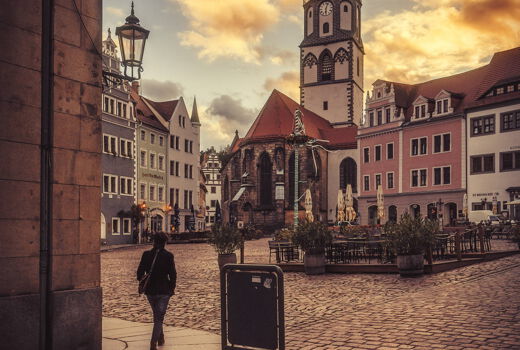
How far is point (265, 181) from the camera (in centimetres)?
6500

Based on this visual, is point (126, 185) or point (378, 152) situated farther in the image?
point (378, 152)

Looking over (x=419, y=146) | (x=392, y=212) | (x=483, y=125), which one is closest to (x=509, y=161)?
(x=483, y=125)

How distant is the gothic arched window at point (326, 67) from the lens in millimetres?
74625

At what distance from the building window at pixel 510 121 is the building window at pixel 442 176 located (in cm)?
643

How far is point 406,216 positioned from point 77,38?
1157cm

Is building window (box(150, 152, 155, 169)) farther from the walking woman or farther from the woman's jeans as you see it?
the woman's jeans

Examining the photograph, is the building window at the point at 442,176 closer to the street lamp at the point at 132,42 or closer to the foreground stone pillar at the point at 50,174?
the street lamp at the point at 132,42

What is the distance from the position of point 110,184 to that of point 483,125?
29.9 meters

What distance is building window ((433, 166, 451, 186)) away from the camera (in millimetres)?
52781

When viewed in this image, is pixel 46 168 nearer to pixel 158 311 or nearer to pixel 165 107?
pixel 158 311

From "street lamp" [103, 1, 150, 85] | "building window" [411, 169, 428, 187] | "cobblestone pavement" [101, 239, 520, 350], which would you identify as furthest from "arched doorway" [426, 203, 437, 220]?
"street lamp" [103, 1, 150, 85]

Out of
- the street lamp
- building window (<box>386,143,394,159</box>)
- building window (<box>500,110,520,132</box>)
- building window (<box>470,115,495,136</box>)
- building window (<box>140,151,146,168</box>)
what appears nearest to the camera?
the street lamp

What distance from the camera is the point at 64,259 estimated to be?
7703mm

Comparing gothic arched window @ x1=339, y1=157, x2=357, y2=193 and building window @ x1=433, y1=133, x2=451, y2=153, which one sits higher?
building window @ x1=433, y1=133, x2=451, y2=153
